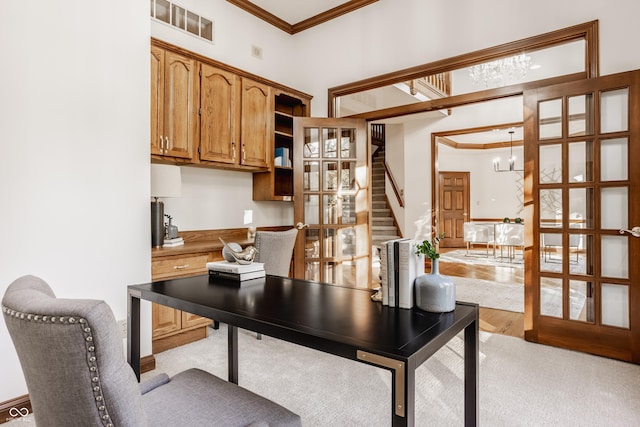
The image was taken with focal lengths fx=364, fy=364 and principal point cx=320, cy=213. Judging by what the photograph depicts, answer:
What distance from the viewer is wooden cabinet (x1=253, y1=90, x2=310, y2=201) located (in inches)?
158

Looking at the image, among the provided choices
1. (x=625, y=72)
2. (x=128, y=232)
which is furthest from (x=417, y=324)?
(x=625, y=72)

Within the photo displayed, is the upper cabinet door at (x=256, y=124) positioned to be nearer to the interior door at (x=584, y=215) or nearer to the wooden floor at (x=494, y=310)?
the interior door at (x=584, y=215)

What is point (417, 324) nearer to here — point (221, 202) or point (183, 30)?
point (221, 202)

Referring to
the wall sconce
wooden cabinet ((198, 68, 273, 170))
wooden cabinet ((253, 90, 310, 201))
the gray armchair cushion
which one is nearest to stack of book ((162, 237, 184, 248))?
the wall sconce

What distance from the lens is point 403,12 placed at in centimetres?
Answer: 375

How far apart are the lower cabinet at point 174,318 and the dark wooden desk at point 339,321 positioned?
97 centimetres

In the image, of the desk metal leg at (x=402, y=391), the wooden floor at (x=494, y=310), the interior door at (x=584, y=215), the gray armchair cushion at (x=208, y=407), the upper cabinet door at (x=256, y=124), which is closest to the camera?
the desk metal leg at (x=402, y=391)

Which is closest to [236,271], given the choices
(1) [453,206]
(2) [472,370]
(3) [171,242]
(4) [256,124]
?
(2) [472,370]

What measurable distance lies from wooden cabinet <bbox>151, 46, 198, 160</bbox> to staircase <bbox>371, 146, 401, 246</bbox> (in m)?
5.15

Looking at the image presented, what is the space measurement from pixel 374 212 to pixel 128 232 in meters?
6.61

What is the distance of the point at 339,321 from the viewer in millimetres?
1224

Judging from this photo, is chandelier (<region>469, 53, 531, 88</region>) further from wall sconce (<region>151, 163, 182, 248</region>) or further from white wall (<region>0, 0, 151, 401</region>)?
white wall (<region>0, 0, 151, 401</region>)

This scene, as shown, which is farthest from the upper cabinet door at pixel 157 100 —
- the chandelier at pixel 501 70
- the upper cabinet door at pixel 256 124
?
the chandelier at pixel 501 70

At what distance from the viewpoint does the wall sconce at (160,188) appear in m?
2.86
